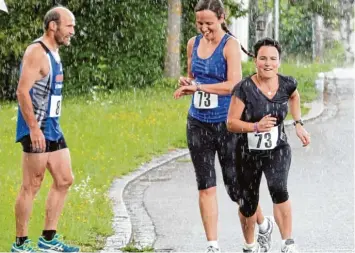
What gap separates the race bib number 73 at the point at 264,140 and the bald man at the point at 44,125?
1.36m

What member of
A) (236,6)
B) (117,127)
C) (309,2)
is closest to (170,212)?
(117,127)

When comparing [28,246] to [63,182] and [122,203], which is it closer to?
[63,182]

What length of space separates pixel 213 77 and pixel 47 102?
117 cm

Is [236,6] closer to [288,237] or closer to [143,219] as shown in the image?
[143,219]

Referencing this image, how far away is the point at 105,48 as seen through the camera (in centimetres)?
3106

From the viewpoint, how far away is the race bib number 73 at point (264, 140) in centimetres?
801

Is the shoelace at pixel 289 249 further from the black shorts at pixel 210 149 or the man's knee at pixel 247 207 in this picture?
the black shorts at pixel 210 149

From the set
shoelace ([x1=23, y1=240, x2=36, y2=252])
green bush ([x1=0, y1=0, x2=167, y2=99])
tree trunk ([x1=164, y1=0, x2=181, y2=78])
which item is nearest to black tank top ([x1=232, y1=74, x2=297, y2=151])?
shoelace ([x1=23, y1=240, x2=36, y2=252])

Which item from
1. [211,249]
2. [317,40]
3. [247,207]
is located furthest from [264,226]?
[317,40]

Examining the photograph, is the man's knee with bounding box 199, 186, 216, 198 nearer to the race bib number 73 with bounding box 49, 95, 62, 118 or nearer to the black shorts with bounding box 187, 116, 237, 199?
A: the black shorts with bounding box 187, 116, 237, 199

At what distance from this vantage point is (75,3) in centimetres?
3052

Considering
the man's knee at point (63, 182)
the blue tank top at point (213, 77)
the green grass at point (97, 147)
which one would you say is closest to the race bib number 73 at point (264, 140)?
the blue tank top at point (213, 77)

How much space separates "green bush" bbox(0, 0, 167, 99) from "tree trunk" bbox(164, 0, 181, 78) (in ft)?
1.26

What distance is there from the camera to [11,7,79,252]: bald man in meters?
8.22
